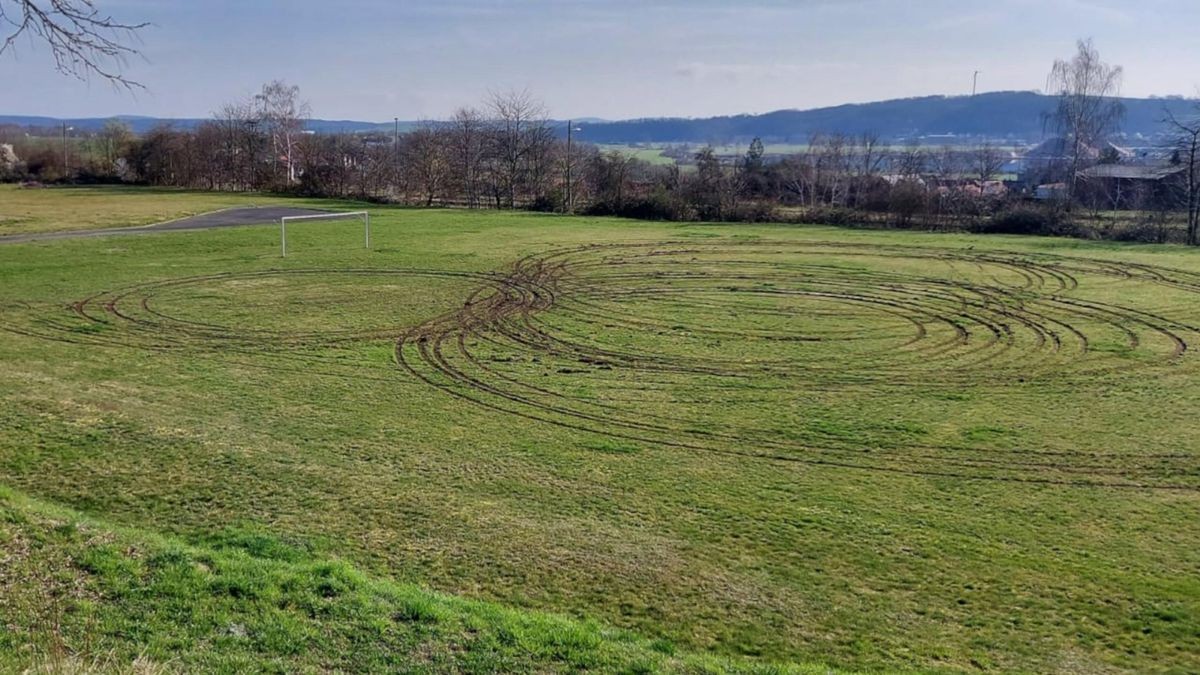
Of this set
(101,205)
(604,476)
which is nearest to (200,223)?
(101,205)

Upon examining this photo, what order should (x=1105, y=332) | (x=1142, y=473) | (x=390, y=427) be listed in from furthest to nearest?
(x=1105, y=332)
(x=390, y=427)
(x=1142, y=473)

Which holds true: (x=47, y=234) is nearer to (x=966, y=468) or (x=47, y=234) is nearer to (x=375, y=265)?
(x=375, y=265)

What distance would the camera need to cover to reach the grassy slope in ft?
19.3

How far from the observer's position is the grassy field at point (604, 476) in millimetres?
6945

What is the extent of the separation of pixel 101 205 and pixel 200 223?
41.2 feet

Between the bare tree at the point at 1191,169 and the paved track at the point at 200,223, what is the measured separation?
1545 inches

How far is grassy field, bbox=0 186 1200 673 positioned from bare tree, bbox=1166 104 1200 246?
1724 cm

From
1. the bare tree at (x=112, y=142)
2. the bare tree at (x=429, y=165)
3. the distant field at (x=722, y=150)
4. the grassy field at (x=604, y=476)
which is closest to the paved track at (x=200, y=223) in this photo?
the bare tree at (x=429, y=165)

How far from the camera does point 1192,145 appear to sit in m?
38.9

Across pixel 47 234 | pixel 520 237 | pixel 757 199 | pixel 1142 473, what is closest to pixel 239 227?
pixel 47 234

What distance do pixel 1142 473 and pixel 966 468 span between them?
2112 millimetres

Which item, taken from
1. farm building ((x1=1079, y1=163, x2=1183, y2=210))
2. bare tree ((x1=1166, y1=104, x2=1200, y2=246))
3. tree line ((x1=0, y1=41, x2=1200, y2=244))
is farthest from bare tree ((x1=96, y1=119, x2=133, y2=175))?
bare tree ((x1=1166, y1=104, x2=1200, y2=246))

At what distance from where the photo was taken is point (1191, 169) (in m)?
38.8

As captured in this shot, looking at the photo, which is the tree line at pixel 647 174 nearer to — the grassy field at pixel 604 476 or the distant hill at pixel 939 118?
the grassy field at pixel 604 476
